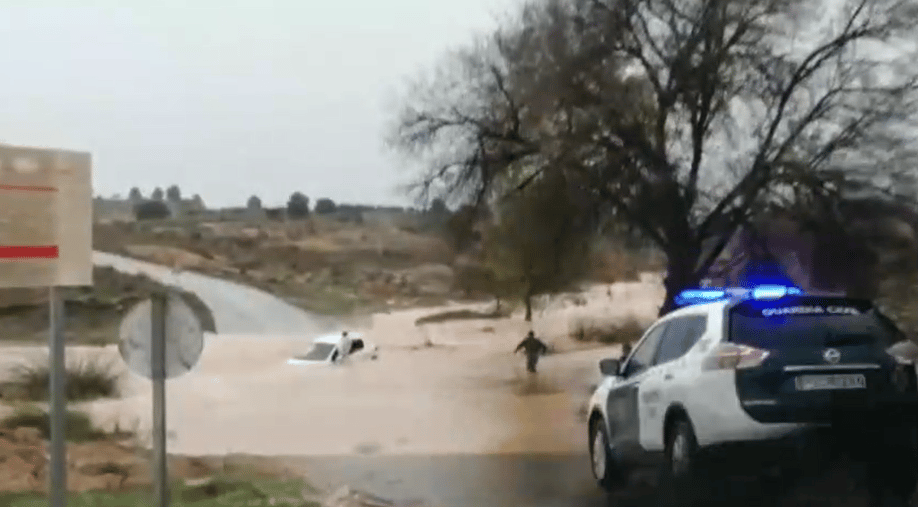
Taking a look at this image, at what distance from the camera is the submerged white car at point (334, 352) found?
42.7 metres

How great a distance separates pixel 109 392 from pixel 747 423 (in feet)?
64.1

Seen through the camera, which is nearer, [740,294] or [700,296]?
[740,294]

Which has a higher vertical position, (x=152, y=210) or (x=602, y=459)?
(x=152, y=210)

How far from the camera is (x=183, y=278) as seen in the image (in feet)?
203

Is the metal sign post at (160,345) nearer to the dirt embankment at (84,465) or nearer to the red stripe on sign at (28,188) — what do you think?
the red stripe on sign at (28,188)

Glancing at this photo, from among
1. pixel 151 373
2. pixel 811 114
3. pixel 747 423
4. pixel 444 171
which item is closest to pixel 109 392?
pixel 444 171

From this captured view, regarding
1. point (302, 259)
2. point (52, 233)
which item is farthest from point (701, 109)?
point (302, 259)

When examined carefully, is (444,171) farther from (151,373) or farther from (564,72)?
(151,373)

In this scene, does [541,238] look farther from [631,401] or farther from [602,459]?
[631,401]

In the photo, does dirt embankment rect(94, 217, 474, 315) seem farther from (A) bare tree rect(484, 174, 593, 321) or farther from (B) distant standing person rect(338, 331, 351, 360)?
(A) bare tree rect(484, 174, 593, 321)

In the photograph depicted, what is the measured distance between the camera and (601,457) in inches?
544

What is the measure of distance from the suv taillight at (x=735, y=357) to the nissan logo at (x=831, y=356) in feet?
1.35

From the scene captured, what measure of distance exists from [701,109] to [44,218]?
2406 centimetres

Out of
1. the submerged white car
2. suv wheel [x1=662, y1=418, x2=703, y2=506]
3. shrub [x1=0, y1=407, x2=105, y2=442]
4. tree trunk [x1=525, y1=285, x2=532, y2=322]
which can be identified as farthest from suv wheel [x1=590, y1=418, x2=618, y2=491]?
the submerged white car
